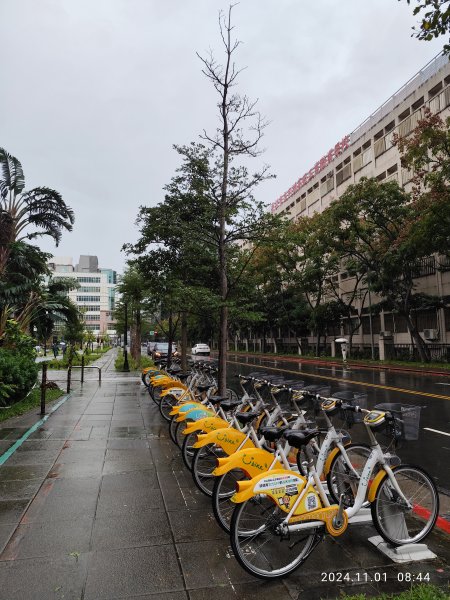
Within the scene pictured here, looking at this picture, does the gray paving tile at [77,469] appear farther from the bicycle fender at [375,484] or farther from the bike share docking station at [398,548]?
the bicycle fender at [375,484]

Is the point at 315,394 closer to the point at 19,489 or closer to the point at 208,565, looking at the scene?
the point at 208,565

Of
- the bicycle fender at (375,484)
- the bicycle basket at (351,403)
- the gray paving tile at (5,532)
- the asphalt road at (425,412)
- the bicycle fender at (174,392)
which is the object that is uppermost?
the bicycle basket at (351,403)

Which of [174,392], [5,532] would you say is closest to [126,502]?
[5,532]

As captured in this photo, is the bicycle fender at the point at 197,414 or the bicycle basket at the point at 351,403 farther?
the bicycle fender at the point at 197,414

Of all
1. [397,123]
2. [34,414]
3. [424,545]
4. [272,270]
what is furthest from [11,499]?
[397,123]

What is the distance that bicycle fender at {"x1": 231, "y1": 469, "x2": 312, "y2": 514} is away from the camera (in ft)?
11.3

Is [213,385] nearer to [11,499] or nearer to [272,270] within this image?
[11,499]

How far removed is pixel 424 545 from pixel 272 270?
121 feet

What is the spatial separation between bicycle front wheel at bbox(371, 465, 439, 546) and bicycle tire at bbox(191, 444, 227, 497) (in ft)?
6.58

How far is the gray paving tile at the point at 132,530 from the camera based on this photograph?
402 cm

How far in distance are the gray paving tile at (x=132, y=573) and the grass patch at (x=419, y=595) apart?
1.25m

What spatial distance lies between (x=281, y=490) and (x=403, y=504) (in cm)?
123

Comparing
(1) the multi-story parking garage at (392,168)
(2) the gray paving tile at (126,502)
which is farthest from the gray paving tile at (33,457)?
(1) the multi-story parking garage at (392,168)

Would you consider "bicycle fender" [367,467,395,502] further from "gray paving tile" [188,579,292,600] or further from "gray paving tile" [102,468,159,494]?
"gray paving tile" [102,468,159,494]
